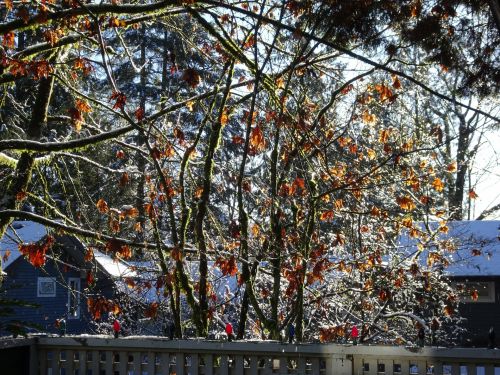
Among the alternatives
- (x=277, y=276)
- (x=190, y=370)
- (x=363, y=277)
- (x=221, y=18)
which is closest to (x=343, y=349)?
(x=190, y=370)

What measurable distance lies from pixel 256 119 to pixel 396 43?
198 cm

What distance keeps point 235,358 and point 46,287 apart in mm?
16796

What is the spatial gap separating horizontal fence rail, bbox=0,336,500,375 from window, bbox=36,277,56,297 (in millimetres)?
15435

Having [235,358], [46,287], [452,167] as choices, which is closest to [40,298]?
[46,287]

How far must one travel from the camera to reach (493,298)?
1736cm

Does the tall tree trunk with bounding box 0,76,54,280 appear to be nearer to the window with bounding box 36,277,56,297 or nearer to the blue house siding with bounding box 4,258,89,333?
the blue house siding with bounding box 4,258,89,333

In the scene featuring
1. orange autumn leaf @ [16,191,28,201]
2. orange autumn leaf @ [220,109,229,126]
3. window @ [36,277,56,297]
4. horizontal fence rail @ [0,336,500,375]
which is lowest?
horizontal fence rail @ [0,336,500,375]

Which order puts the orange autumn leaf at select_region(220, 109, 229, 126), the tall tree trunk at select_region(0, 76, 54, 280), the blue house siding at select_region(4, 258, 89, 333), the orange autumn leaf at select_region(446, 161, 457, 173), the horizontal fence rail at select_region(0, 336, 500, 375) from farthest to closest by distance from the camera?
1. the blue house siding at select_region(4, 258, 89, 333)
2. the orange autumn leaf at select_region(446, 161, 457, 173)
3. the tall tree trunk at select_region(0, 76, 54, 280)
4. the orange autumn leaf at select_region(220, 109, 229, 126)
5. the horizontal fence rail at select_region(0, 336, 500, 375)

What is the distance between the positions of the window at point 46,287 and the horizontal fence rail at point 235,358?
15.4 meters

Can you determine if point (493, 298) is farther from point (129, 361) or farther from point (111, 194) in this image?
point (129, 361)

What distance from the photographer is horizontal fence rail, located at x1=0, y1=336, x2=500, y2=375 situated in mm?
4059

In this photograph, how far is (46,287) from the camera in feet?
65.9

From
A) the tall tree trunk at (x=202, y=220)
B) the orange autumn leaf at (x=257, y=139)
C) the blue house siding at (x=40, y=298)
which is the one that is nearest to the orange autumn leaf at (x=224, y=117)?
the tall tree trunk at (x=202, y=220)

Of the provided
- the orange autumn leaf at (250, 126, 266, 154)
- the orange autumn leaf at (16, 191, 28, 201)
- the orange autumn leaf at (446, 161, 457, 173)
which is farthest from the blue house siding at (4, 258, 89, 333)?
the orange autumn leaf at (250, 126, 266, 154)
